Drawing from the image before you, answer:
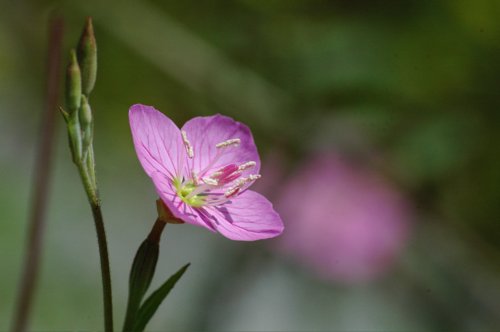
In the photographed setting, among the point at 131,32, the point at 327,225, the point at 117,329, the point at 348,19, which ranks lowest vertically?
the point at 117,329

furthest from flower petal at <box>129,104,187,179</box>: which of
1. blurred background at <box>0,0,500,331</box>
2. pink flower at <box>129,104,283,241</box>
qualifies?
blurred background at <box>0,0,500,331</box>

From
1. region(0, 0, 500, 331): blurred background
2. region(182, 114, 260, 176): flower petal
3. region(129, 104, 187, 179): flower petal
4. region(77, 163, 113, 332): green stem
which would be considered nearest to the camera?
region(77, 163, 113, 332): green stem

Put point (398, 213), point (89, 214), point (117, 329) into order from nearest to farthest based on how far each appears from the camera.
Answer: point (117, 329), point (89, 214), point (398, 213)

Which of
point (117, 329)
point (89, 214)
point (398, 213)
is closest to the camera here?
point (117, 329)

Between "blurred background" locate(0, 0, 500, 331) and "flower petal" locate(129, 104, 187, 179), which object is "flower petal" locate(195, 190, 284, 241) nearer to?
"flower petal" locate(129, 104, 187, 179)

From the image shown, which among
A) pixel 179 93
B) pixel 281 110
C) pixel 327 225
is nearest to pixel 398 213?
pixel 327 225

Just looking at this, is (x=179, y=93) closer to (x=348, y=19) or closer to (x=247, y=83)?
(x=247, y=83)
